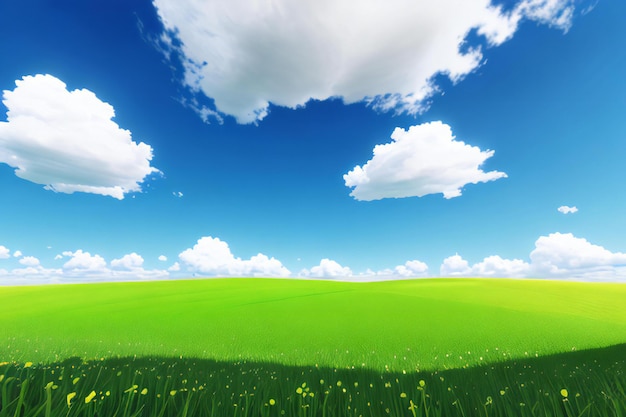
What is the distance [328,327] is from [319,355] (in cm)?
612

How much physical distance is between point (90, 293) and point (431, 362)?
1594 inches

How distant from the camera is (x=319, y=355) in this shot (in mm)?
11391

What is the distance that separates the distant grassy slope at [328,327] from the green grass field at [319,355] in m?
0.10

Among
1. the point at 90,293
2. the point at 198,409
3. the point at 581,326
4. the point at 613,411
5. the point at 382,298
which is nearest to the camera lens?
the point at 613,411

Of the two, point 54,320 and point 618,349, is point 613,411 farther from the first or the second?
point 54,320

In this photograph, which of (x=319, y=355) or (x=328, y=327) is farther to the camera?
(x=328, y=327)

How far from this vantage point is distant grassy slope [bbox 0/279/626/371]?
39.5 feet

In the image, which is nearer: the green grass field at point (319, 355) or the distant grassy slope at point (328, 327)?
the green grass field at point (319, 355)

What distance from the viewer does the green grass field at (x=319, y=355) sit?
10.3 ft

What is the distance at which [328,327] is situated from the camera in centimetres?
1734

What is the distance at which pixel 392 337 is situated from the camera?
1459 cm

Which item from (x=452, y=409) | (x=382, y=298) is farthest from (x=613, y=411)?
(x=382, y=298)

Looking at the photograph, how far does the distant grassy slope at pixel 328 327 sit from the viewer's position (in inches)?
474

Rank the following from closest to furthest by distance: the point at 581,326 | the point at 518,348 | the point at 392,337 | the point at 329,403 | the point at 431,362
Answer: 1. the point at 329,403
2. the point at 431,362
3. the point at 518,348
4. the point at 392,337
5. the point at 581,326
